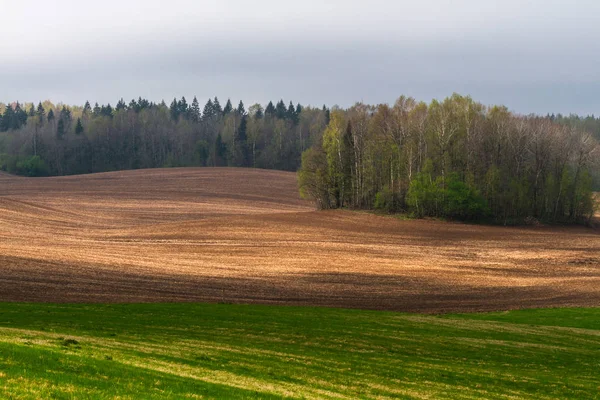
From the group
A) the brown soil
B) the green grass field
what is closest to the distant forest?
the brown soil

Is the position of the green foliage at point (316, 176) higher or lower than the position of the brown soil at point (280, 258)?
higher

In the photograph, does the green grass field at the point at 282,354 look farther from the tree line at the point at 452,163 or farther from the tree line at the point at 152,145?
the tree line at the point at 152,145

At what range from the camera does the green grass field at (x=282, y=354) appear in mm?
15328

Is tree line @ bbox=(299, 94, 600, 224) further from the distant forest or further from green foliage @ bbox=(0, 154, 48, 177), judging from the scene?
green foliage @ bbox=(0, 154, 48, 177)

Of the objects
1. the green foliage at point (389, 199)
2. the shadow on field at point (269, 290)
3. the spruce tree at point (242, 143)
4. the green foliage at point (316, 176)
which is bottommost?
the shadow on field at point (269, 290)

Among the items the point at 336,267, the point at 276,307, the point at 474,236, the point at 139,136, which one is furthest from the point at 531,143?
the point at 139,136

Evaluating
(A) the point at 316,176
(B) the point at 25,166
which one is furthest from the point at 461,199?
(B) the point at 25,166

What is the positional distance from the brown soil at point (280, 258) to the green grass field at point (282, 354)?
6225 mm

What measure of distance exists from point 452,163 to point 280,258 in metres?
38.3

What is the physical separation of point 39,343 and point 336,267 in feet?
112

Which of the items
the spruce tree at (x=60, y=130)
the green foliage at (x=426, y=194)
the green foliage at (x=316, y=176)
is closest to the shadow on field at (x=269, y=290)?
the green foliage at (x=426, y=194)

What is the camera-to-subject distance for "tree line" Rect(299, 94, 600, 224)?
279 feet

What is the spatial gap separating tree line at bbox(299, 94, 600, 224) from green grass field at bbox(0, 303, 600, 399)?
167 ft

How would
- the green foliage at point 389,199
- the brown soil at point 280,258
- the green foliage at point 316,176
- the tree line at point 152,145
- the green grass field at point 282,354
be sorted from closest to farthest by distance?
the green grass field at point 282,354
the brown soil at point 280,258
the green foliage at point 389,199
the green foliage at point 316,176
the tree line at point 152,145
